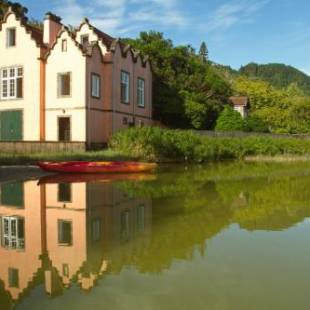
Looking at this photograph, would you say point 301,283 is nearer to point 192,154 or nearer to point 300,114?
point 192,154

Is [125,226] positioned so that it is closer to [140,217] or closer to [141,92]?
[140,217]

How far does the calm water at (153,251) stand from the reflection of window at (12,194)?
0.07 metres

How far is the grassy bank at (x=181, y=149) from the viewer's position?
3018cm

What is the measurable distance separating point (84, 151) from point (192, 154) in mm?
9445

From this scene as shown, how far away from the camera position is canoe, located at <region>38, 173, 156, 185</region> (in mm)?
21781

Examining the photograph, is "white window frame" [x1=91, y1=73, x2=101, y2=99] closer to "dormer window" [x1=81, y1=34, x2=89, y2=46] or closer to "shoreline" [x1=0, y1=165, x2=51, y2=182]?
"dormer window" [x1=81, y1=34, x2=89, y2=46]

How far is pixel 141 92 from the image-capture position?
43312mm

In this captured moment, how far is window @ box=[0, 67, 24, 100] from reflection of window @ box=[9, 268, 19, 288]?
32.5 meters

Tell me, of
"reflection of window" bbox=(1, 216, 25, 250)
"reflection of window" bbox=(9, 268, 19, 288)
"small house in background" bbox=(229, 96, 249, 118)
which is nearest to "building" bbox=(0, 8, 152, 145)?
"reflection of window" bbox=(1, 216, 25, 250)

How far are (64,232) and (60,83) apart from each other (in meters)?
27.5

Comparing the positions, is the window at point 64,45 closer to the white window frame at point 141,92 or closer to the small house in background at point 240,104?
the white window frame at point 141,92

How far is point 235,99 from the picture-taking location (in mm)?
67438

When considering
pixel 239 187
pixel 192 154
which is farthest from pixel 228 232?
pixel 192 154

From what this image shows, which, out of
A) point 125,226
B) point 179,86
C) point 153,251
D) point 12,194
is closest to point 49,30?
point 179,86
